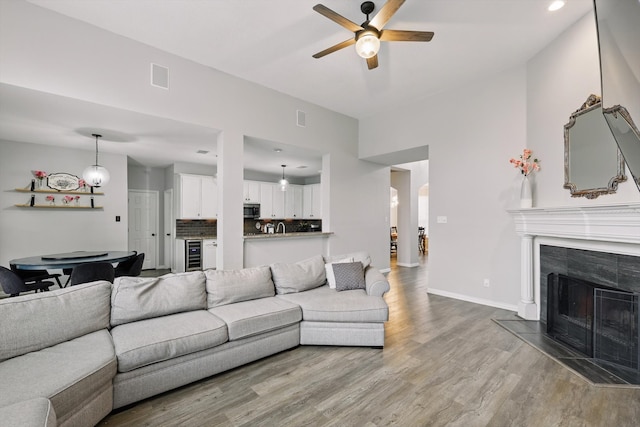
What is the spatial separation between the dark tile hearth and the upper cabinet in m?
6.34

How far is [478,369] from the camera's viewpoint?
2.53 meters

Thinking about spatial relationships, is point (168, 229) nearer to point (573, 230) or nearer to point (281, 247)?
point (281, 247)

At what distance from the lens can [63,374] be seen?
5.39 feet

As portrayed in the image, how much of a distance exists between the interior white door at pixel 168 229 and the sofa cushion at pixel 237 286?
5086 mm

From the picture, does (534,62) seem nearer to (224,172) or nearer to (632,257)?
(632,257)

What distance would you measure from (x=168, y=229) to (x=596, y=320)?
805cm

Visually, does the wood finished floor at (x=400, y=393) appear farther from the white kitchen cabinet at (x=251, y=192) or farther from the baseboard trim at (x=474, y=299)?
the white kitchen cabinet at (x=251, y=192)

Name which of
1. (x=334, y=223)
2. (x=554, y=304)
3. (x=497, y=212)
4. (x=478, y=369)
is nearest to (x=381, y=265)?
(x=334, y=223)

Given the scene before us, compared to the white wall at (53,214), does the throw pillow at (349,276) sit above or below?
below

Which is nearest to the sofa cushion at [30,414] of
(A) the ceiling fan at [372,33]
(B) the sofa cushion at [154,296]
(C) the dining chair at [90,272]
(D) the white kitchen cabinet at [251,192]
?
(B) the sofa cushion at [154,296]

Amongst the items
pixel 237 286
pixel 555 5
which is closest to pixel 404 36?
pixel 555 5

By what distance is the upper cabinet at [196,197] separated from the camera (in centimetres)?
693

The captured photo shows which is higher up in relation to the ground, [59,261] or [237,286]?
[59,261]

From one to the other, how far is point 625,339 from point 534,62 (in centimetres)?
333
